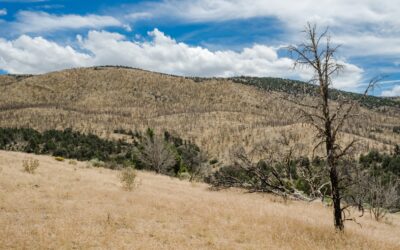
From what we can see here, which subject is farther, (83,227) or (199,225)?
(199,225)

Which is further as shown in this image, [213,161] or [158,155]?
[213,161]

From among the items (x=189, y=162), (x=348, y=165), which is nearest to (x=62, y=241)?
(x=348, y=165)

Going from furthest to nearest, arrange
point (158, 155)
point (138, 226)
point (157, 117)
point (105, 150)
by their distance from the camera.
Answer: point (157, 117)
point (105, 150)
point (158, 155)
point (138, 226)

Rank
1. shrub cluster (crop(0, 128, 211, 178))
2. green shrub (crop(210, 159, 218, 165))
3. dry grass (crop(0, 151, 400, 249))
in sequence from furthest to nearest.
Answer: green shrub (crop(210, 159, 218, 165)) < shrub cluster (crop(0, 128, 211, 178)) < dry grass (crop(0, 151, 400, 249))

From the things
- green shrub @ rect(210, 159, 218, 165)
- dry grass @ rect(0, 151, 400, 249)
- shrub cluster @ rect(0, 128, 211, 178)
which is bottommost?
green shrub @ rect(210, 159, 218, 165)

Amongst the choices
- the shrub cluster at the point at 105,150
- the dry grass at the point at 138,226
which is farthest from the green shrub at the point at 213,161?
the dry grass at the point at 138,226

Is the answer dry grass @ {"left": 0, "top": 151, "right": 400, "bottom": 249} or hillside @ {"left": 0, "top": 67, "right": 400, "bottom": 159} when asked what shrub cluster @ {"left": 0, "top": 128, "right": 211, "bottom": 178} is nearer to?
hillside @ {"left": 0, "top": 67, "right": 400, "bottom": 159}

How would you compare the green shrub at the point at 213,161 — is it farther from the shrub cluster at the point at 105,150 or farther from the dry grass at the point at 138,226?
the dry grass at the point at 138,226

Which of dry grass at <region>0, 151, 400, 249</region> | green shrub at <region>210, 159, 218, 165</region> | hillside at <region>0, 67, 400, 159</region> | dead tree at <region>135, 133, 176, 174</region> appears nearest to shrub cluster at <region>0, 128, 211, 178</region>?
dead tree at <region>135, 133, 176, 174</region>

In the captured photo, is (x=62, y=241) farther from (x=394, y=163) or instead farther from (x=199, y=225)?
(x=394, y=163)

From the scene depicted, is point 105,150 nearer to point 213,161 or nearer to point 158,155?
point 213,161

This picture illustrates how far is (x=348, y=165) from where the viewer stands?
1272cm

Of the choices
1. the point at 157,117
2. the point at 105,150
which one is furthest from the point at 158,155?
the point at 157,117

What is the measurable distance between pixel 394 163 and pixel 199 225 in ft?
228
